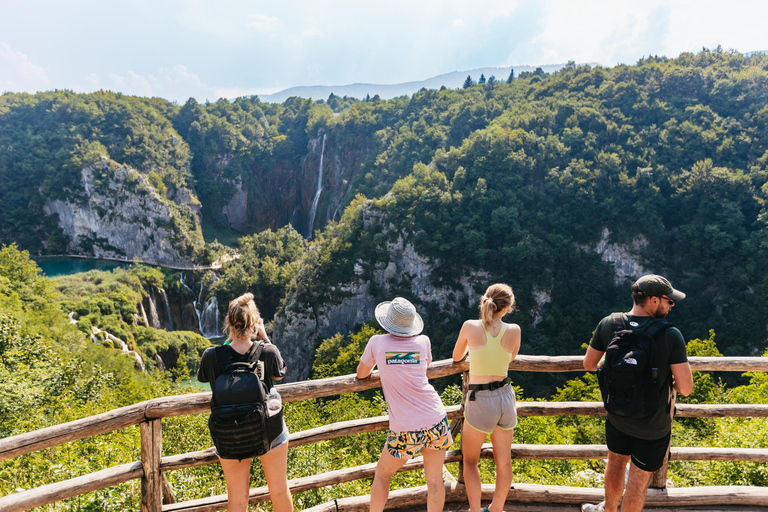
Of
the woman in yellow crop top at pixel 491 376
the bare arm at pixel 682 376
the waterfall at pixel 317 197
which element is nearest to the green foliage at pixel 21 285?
the woman in yellow crop top at pixel 491 376

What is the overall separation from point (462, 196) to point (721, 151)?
79.0ft

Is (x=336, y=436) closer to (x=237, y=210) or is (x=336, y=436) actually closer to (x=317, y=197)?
(x=317, y=197)

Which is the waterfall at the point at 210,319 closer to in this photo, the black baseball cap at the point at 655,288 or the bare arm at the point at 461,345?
the bare arm at the point at 461,345

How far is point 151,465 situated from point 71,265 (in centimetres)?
7209

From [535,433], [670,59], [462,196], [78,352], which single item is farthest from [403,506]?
[670,59]

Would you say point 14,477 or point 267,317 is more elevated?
point 14,477

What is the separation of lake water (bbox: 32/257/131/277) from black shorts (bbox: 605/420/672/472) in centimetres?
6803

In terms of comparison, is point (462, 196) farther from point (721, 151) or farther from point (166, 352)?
point (166, 352)

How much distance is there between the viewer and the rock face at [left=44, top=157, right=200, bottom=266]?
64.3 metres

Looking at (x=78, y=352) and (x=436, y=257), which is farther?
(x=436, y=257)

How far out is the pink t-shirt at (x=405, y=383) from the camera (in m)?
3.56

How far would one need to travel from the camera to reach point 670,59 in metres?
56.5

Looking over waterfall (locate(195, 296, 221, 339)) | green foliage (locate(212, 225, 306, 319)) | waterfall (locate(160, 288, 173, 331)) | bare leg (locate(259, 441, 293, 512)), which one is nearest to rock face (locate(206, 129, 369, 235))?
green foliage (locate(212, 225, 306, 319))

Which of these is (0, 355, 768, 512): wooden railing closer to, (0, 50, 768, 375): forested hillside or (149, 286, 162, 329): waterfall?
(0, 50, 768, 375): forested hillside
